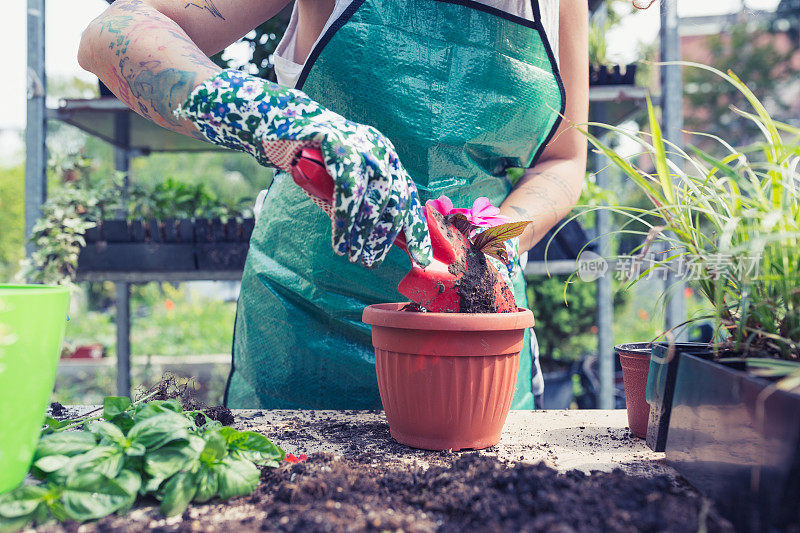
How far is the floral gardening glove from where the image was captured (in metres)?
0.50

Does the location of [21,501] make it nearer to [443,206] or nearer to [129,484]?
[129,484]

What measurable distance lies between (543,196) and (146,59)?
0.67 m

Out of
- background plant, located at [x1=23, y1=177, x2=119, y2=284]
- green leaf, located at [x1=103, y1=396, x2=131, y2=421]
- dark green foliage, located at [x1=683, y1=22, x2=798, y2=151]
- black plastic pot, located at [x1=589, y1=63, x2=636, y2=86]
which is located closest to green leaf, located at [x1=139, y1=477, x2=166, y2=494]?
green leaf, located at [x1=103, y1=396, x2=131, y2=421]

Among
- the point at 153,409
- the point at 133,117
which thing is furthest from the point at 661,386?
the point at 133,117

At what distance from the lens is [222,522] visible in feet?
1.37

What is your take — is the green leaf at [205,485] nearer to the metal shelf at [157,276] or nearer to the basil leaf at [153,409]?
the basil leaf at [153,409]

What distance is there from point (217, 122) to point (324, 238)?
0.39 metres

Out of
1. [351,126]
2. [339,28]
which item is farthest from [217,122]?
[339,28]

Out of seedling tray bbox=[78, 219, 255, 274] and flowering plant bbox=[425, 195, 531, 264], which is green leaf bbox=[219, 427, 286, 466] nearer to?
flowering plant bbox=[425, 195, 531, 264]

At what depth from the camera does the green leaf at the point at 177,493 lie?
1.42 feet

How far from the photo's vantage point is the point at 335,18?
0.81 metres

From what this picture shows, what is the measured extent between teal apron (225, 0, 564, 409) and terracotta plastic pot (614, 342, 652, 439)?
0.28 metres

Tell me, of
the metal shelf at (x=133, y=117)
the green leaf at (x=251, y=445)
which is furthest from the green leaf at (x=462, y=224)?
the metal shelf at (x=133, y=117)

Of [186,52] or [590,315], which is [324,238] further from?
[590,315]
